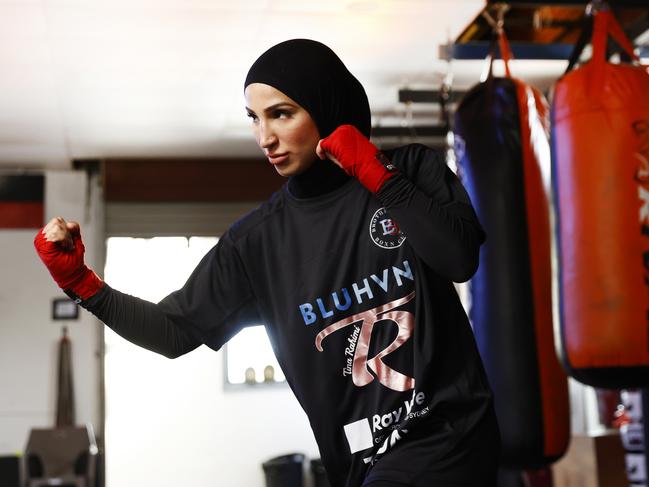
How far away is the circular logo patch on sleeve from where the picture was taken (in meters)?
1.60

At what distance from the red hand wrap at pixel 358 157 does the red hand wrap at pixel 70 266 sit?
1.75ft

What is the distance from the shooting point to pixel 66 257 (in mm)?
1715

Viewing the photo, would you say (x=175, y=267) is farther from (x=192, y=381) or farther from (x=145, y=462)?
(x=145, y=462)

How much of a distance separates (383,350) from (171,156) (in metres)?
6.01

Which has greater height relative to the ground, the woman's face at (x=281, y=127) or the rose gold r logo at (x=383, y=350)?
the woman's face at (x=281, y=127)

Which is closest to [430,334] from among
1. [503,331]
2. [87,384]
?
[503,331]

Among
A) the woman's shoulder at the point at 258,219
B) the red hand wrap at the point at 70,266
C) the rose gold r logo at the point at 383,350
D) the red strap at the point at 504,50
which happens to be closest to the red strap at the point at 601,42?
the red strap at the point at 504,50

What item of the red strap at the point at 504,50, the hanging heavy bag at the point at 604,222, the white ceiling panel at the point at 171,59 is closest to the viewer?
the hanging heavy bag at the point at 604,222

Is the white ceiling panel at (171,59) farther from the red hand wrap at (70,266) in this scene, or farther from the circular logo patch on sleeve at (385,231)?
the circular logo patch on sleeve at (385,231)

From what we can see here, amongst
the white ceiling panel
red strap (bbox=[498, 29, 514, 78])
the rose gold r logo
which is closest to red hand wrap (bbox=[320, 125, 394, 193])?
the rose gold r logo

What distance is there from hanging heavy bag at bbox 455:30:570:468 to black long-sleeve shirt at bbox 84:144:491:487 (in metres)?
1.79

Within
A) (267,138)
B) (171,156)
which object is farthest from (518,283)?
(171,156)

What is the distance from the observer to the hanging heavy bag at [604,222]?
2.79 meters

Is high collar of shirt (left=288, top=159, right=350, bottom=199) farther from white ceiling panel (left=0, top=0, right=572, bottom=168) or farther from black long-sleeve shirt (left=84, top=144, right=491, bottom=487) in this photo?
white ceiling panel (left=0, top=0, right=572, bottom=168)
